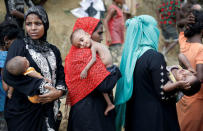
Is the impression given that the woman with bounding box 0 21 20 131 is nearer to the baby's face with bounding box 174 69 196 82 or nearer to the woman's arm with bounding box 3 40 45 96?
the woman's arm with bounding box 3 40 45 96

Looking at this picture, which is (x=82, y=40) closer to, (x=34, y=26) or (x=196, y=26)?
(x=34, y=26)

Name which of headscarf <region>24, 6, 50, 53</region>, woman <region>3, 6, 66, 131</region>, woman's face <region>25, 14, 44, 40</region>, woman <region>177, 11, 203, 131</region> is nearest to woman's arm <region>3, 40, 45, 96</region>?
woman <region>3, 6, 66, 131</region>

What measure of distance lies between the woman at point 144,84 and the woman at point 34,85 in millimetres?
698

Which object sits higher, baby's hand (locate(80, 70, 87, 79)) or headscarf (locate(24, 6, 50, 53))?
headscarf (locate(24, 6, 50, 53))

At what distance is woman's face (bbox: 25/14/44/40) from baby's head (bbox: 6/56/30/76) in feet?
1.21

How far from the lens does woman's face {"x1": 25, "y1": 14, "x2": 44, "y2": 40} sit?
2.34 m

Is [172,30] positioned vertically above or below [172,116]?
above

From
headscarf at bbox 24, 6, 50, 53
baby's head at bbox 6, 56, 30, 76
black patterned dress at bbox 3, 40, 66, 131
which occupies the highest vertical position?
headscarf at bbox 24, 6, 50, 53

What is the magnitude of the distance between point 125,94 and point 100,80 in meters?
0.35

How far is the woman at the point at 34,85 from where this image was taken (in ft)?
6.99

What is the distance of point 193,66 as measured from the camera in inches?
115

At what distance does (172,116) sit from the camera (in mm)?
2438

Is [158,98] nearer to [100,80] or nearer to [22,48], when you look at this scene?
[100,80]

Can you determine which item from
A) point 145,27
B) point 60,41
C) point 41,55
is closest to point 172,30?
point 60,41
